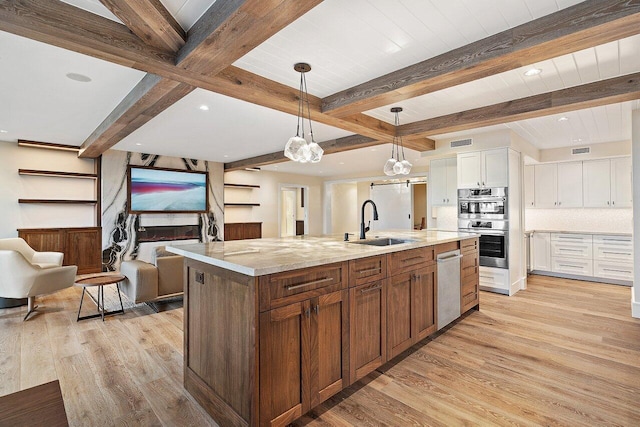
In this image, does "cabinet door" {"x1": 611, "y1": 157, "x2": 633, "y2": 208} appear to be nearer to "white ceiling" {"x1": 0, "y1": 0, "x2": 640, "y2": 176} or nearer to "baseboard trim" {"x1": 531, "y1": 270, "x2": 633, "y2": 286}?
"white ceiling" {"x1": 0, "y1": 0, "x2": 640, "y2": 176}

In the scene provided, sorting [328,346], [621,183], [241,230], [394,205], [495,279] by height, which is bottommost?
[495,279]

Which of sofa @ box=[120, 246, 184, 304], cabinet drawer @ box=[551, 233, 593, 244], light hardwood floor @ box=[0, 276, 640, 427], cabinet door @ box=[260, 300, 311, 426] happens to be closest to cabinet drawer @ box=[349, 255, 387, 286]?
cabinet door @ box=[260, 300, 311, 426]

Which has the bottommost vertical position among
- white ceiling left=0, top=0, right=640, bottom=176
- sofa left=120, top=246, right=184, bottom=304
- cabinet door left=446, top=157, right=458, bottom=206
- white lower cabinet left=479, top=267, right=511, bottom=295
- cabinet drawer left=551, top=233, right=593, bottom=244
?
white lower cabinet left=479, top=267, right=511, bottom=295

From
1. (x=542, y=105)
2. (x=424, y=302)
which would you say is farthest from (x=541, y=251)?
(x=424, y=302)

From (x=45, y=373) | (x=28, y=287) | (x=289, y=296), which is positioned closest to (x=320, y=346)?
(x=289, y=296)

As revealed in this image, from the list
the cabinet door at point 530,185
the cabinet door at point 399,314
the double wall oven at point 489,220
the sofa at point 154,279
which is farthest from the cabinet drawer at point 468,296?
the cabinet door at point 530,185

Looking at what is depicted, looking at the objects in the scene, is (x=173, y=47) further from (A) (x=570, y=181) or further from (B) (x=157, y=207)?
(A) (x=570, y=181)

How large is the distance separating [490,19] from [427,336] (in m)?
2.59

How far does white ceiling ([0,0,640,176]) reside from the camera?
1.98 m

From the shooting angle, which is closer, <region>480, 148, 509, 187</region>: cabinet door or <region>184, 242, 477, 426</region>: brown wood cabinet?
<region>184, 242, 477, 426</region>: brown wood cabinet

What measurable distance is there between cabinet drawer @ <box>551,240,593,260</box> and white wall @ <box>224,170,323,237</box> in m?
6.72

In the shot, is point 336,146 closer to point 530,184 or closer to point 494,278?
point 494,278

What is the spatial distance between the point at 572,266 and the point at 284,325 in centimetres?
619

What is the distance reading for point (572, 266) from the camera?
5.71 meters
